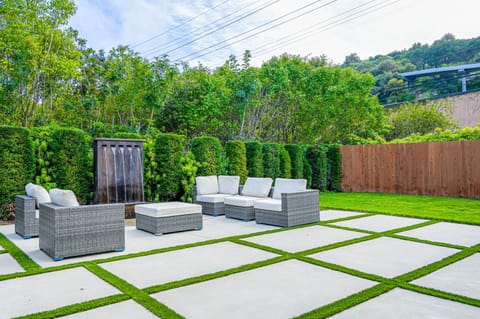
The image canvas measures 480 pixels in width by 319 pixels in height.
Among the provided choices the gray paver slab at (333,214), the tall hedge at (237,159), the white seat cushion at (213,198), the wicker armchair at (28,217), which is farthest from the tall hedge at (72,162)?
the gray paver slab at (333,214)

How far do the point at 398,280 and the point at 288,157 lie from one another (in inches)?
359

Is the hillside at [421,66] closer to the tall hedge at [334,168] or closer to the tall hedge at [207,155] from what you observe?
the tall hedge at [334,168]

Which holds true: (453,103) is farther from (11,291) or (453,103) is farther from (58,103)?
(11,291)

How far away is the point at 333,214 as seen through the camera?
7.73 metres

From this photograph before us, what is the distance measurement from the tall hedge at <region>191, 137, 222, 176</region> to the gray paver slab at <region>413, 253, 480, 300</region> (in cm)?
666

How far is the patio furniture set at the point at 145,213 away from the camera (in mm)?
4332

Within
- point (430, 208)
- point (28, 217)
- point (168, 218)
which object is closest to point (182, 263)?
point (168, 218)

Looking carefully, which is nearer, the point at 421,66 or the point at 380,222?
the point at 380,222

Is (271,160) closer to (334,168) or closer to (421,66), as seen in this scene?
(334,168)

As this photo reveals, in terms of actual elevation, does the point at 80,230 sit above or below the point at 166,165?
below

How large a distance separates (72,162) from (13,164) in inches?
42.9

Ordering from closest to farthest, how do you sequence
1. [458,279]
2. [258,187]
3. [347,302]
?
1. [347,302]
2. [458,279]
3. [258,187]

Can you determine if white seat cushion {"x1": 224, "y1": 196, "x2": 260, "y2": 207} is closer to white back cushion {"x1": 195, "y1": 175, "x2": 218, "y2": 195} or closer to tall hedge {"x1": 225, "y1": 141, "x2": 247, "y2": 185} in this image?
white back cushion {"x1": 195, "y1": 175, "x2": 218, "y2": 195}

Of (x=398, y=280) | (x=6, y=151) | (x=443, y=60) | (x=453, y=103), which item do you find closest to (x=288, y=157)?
(x=6, y=151)
